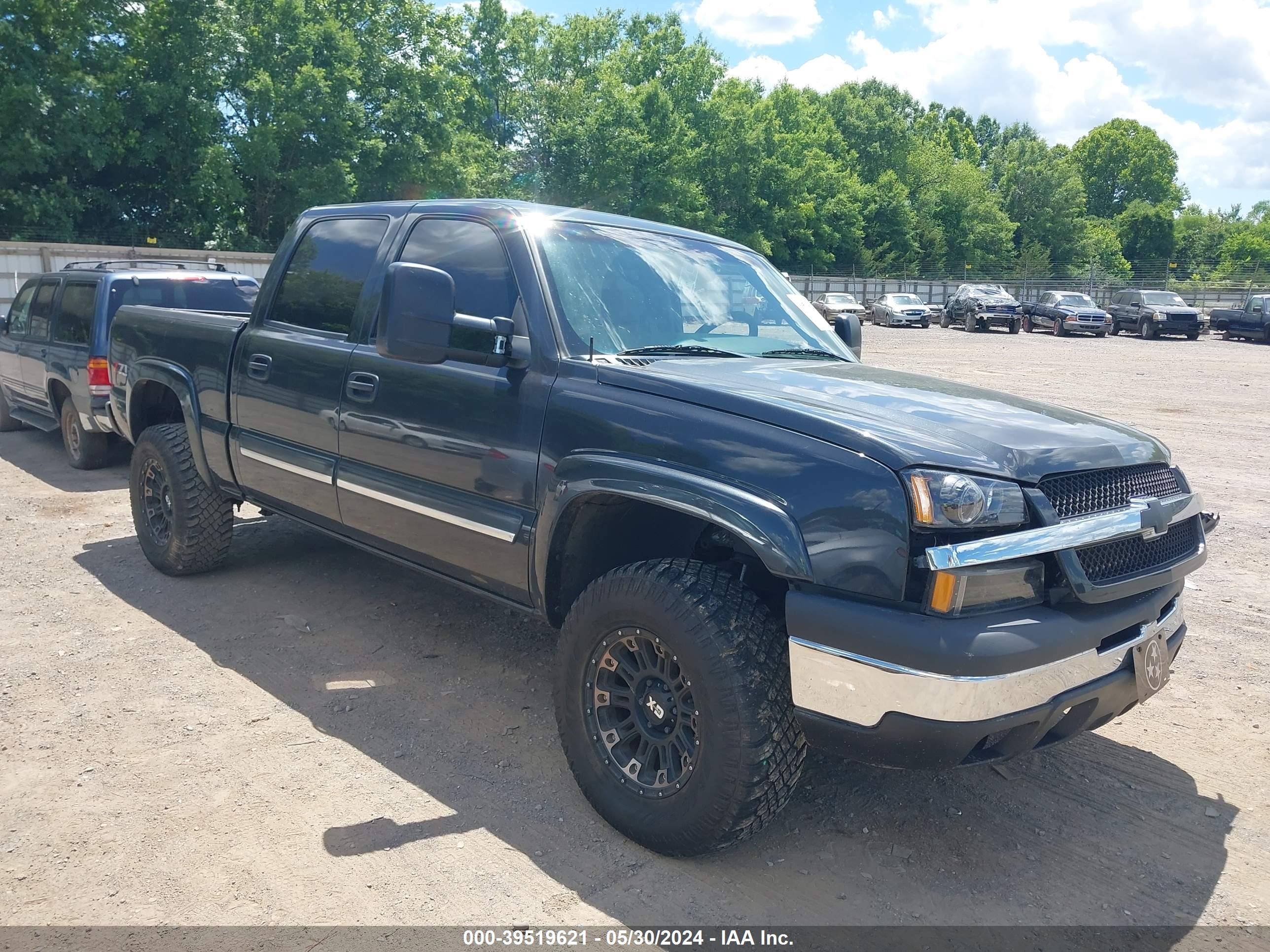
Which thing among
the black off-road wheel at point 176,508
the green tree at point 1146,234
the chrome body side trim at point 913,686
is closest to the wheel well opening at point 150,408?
the black off-road wheel at point 176,508

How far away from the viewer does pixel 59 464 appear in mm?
9523

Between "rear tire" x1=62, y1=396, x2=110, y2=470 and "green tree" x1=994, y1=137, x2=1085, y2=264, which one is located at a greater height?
"green tree" x1=994, y1=137, x2=1085, y2=264

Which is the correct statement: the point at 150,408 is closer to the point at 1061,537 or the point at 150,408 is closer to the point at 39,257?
the point at 1061,537

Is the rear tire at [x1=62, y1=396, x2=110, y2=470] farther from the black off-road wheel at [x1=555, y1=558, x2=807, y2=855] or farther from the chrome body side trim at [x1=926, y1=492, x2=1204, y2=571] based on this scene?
the chrome body side trim at [x1=926, y1=492, x2=1204, y2=571]

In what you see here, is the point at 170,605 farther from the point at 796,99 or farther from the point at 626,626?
the point at 796,99

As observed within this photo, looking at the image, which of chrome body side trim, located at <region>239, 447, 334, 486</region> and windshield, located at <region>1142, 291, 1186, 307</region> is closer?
chrome body side trim, located at <region>239, 447, 334, 486</region>

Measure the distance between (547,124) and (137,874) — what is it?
2138 inches

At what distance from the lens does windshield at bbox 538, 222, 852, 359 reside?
3.71 metres

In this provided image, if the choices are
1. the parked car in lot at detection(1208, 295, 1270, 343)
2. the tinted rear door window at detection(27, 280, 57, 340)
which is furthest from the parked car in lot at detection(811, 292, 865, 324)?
the tinted rear door window at detection(27, 280, 57, 340)

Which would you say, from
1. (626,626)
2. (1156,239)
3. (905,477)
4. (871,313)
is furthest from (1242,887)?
(1156,239)

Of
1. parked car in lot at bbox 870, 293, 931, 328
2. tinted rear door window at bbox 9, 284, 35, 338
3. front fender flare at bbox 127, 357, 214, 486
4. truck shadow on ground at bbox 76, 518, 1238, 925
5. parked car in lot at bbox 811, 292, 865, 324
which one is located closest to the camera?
truck shadow on ground at bbox 76, 518, 1238, 925

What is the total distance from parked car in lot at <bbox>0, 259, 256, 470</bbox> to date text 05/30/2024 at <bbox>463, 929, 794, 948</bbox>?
6.83m

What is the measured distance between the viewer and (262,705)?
4152mm

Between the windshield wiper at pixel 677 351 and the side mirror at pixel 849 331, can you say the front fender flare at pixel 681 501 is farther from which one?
the side mirror at pixel 849 331
